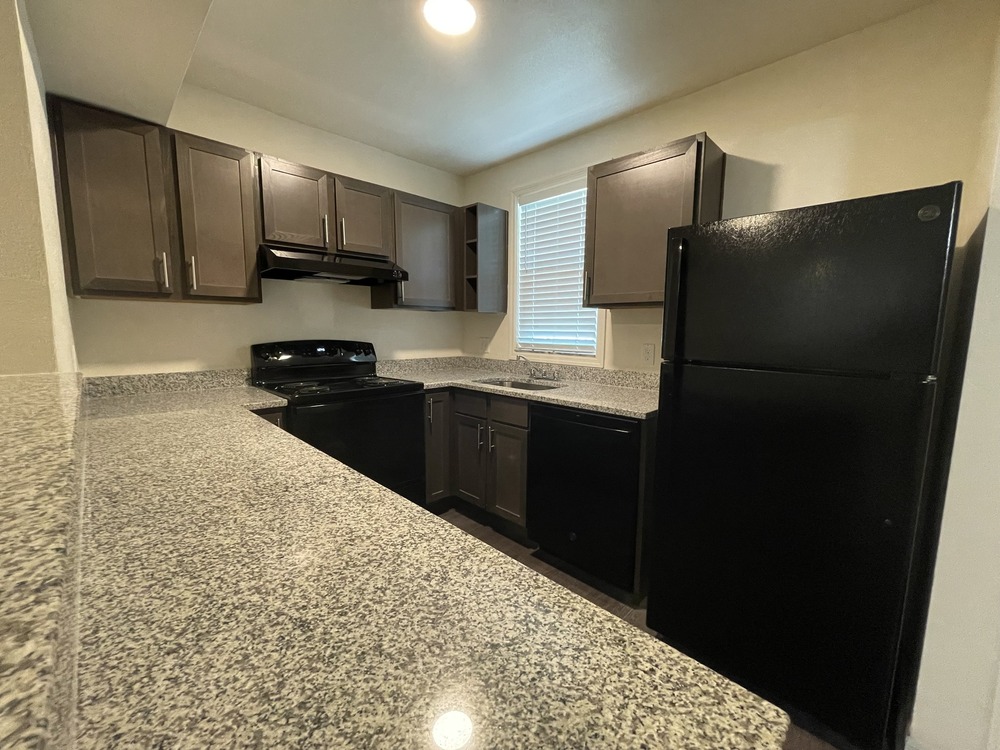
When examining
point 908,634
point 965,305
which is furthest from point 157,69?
point 908,634

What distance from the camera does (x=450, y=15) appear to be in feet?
5.23

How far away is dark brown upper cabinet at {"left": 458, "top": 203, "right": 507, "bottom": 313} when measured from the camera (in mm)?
3004

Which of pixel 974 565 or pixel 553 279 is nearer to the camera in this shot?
pixel 974 565

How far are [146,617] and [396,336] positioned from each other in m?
2.77

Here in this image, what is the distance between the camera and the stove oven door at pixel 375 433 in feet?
6.95

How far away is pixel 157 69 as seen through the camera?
1.50 meters

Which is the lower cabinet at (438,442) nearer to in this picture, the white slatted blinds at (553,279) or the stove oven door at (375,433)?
the stove oven door at (375,433)

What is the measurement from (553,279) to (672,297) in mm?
1389

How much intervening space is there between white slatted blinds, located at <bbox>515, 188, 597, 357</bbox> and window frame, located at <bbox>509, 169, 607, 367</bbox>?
0.06 feet

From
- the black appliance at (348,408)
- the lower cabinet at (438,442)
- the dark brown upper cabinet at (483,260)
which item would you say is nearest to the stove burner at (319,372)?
the black appliance at (348,408)

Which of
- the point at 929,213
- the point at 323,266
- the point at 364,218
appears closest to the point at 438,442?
the point at 323,266

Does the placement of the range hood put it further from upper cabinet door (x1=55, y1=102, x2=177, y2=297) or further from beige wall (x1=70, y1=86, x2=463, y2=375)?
upper cabinet door (x1=55, y1=102, x2=177, y2=297)

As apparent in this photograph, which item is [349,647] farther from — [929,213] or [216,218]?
[216,218]

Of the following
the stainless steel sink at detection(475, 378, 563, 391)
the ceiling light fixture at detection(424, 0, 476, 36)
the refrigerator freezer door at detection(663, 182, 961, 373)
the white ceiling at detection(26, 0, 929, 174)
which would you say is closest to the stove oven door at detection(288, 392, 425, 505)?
the stainless steel sink at detection(475, 378, 563, 391)
